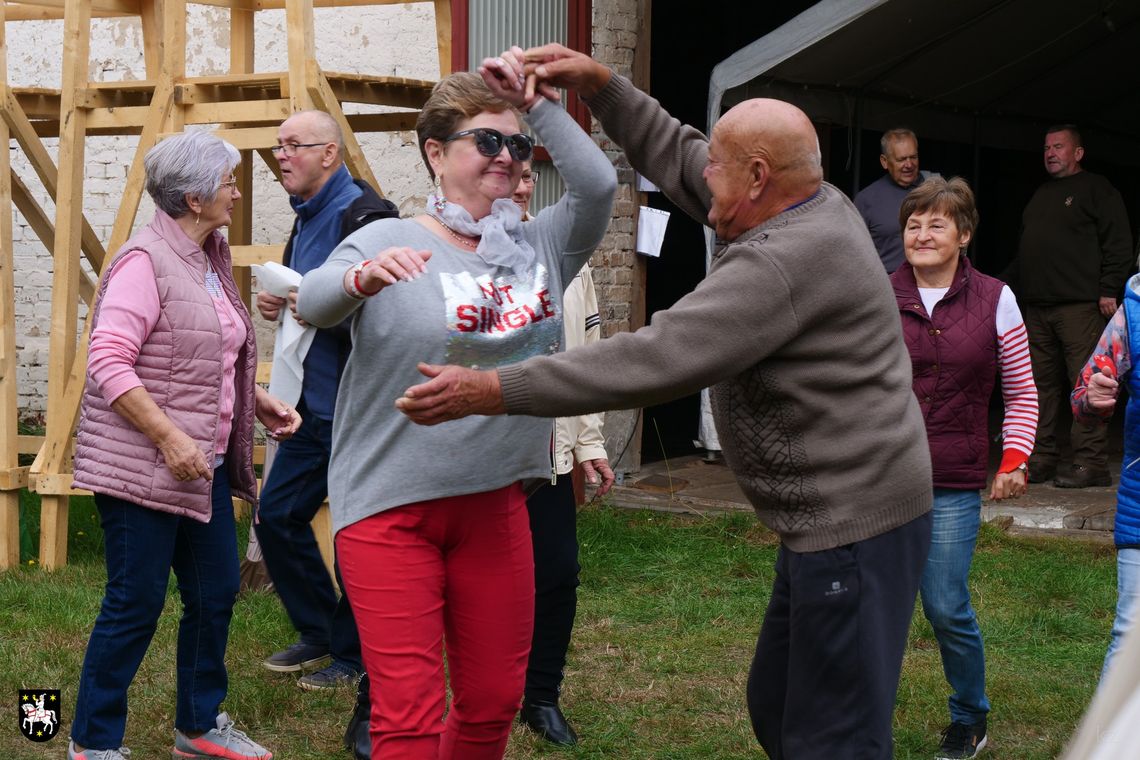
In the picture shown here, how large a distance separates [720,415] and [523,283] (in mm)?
590

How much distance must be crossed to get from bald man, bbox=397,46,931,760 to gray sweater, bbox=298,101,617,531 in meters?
0.42

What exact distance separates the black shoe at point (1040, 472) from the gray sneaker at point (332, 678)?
5.47 meters

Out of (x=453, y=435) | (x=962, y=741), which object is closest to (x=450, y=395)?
(x=453, y=435)

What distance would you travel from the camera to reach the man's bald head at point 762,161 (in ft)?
9.83

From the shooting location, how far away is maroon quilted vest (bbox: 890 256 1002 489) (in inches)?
174

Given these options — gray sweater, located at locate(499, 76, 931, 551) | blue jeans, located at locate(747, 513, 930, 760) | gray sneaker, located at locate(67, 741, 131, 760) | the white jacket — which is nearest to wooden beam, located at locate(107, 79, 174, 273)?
the white jacket

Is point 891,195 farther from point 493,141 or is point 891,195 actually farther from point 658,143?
point 493,141

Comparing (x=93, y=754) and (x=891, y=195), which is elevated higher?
(x=891, y=195)

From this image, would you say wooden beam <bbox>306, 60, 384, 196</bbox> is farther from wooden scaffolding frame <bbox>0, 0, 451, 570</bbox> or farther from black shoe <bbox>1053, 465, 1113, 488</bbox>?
black shoe <bbox>1053, 465, 1113, 488</bbox>

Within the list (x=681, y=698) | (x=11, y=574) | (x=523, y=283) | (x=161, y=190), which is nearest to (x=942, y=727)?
(x=681, y=698)

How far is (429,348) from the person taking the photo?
325 cm

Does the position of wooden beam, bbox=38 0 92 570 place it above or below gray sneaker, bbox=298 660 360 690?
above

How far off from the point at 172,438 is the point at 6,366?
3.40 meters

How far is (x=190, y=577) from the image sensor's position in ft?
14.5
